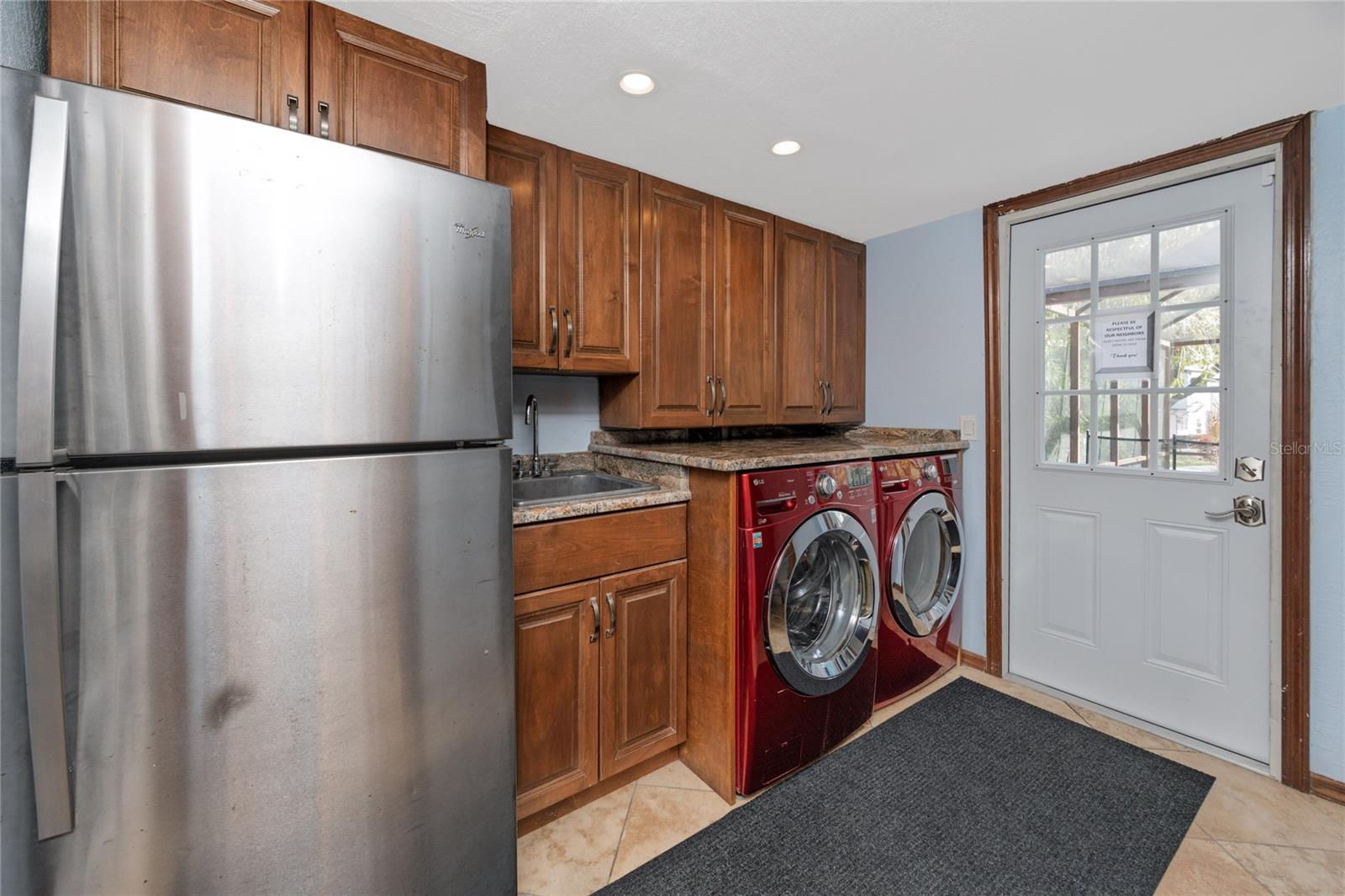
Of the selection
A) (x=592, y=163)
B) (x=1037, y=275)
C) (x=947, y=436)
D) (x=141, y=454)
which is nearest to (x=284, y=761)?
(x=141, y=454)

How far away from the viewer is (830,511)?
1951 millimetres

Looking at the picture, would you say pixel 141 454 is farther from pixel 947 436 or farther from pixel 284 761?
pixel 947 436

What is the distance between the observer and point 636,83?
159cm

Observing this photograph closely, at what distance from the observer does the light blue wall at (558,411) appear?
7.52ft

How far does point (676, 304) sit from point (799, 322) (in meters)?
0.79

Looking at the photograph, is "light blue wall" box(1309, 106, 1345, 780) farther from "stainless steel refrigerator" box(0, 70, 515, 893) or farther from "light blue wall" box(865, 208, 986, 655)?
"stainless steel refrigerator" box(0, 70, 515, 893)

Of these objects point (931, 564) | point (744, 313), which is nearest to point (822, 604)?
point (931, 564)

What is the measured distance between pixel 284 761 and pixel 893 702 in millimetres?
2213

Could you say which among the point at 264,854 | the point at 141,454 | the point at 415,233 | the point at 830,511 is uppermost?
the point at 415,233

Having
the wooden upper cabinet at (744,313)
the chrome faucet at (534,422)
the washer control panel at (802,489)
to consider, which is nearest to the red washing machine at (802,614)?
the washer control panel at (802,489)

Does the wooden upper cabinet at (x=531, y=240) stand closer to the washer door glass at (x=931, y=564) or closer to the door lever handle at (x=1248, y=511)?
the washer door glass at (x=931, y=564)

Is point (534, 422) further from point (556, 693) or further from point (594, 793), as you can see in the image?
point (594, 793)

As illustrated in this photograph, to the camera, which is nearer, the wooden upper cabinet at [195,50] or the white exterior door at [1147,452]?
the wooden upper cabinet at [195,50]

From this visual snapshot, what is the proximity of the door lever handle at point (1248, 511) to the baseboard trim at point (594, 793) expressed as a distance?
220 cm
